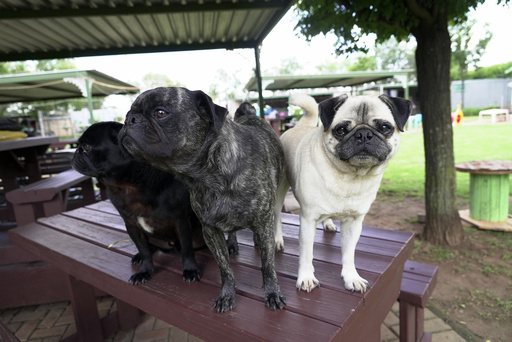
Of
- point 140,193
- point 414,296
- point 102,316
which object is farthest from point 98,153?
point 102,316

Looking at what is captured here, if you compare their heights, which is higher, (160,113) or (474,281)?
(160,113)

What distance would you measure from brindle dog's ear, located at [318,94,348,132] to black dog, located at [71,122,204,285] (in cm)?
88

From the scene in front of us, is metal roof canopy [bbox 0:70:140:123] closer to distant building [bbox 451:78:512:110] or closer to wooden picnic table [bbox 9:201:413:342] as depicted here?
wooden picnic table [bbox 9:201:413:342]

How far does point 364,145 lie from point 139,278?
4.93ft

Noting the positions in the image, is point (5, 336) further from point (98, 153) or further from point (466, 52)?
point (466, 52)

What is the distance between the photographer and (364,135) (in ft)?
4.39

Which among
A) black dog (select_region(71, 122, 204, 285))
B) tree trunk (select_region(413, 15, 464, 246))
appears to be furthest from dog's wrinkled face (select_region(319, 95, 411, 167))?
tree trunk (select_region(413, 15, 464, 246))

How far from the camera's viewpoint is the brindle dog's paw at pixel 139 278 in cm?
194

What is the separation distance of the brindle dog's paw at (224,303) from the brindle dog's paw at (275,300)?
0.56 ft

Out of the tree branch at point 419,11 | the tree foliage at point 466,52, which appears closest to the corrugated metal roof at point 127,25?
the tree branch at point 419,11

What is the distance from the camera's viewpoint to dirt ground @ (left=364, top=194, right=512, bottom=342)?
10.3 feet

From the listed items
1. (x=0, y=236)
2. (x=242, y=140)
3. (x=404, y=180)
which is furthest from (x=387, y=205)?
(x=0, y=236)

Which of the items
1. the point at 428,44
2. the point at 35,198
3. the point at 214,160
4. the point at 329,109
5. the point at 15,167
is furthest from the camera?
the point at 15,167

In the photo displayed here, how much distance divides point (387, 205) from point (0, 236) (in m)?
6.30
